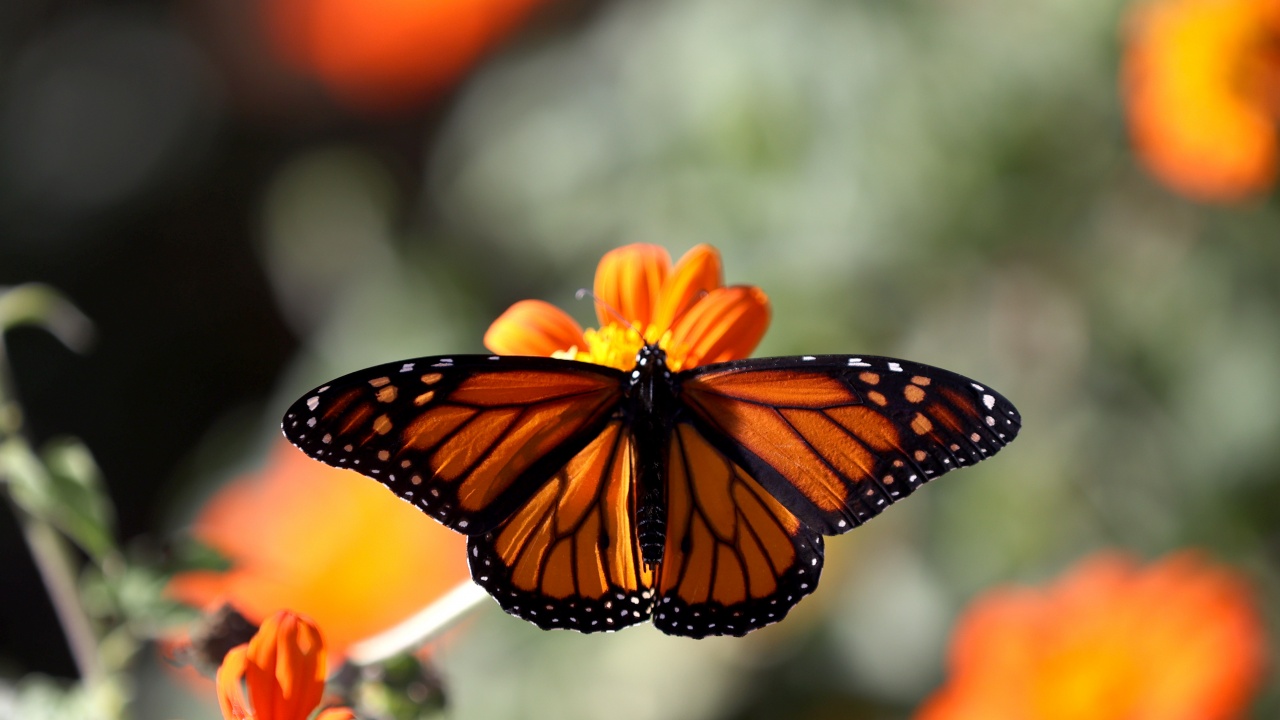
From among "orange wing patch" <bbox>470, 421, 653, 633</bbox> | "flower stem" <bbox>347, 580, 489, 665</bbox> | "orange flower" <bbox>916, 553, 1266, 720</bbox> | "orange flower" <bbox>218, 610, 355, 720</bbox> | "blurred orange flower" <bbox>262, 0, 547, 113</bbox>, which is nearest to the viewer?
"orange flower" <bbox>218, 610, 355, 720</bbox>

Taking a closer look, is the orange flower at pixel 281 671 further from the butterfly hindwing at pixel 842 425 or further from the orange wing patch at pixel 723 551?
the butterfly hindwing at pixel 842 425

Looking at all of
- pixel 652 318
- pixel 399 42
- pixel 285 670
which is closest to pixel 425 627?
pixel 285 670

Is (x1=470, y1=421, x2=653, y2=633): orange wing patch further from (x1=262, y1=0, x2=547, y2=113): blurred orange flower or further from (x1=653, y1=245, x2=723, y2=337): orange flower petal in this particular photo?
(x1=262, y1=0, x2=547, y2=113): blurred orange flower

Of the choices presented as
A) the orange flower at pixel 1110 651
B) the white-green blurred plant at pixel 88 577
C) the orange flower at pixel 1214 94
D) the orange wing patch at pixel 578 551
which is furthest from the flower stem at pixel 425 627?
the orange flower at pixel 1214 94

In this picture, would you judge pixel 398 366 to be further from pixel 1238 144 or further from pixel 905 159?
pixel 1238 144

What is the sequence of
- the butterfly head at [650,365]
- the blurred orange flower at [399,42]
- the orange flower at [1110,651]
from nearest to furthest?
the butterfly head at [650,365] → the orange flower at [1110,651] → the blurred orange flower at [399,42]

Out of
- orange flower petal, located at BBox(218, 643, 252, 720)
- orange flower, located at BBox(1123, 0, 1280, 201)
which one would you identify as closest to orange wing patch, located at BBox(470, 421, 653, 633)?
orange flower petal, located at BBox(218, 643, 252, 720)

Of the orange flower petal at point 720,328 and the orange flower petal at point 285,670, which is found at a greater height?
the orange flower petal at point 720,328
